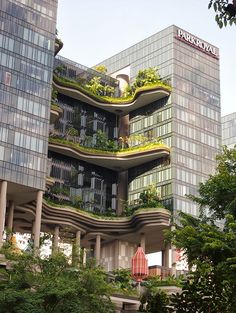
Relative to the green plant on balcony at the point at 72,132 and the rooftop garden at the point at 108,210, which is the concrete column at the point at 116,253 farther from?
the green plant on balcony at the point at 72,132

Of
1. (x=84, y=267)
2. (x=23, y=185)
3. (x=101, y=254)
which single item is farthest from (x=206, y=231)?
(x=101, y=254)

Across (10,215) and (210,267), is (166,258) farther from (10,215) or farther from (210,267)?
(210,267)

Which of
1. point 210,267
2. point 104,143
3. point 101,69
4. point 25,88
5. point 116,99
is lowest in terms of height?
point 210,267

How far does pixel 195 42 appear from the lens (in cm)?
9069

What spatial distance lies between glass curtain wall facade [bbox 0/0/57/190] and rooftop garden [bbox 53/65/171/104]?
10.7 meters

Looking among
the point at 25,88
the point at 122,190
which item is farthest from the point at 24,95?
the point at 122,190

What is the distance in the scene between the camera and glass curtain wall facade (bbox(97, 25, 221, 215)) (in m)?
81.8

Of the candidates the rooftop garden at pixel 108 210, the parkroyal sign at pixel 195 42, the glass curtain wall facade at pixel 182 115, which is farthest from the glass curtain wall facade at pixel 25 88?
the parkroyal sign at pixel 195 42

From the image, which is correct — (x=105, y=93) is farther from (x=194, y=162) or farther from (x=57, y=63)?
(x=194, y=162)

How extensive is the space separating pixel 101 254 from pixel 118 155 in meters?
14.8

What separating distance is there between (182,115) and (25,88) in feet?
82.5

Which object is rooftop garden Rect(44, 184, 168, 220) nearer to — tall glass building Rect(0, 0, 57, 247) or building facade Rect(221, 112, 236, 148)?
tall glass building Rect(0, 0, 57, 247)

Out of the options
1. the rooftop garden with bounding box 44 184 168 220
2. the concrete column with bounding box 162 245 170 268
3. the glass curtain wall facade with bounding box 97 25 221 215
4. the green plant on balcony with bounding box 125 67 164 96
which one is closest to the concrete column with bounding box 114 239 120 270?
the rooftop garden with bounding box 44 184 168 220

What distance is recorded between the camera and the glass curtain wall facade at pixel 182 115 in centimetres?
8175
